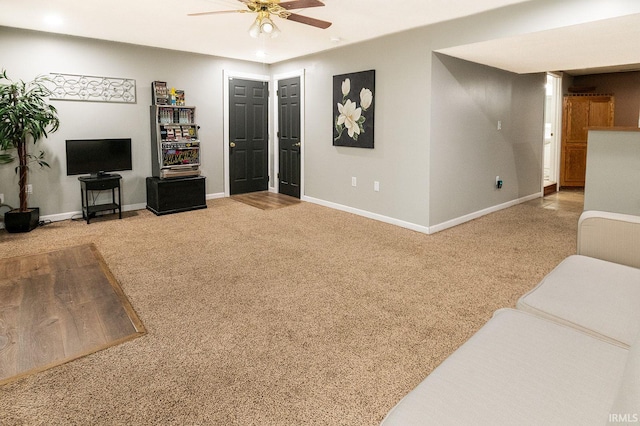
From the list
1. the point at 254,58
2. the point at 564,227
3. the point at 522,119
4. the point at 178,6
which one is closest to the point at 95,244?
the point at 178,6

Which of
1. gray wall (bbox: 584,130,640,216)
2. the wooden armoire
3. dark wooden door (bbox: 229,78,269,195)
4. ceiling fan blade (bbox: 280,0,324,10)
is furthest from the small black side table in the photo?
the wooden armoire

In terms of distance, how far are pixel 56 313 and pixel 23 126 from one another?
290 cm

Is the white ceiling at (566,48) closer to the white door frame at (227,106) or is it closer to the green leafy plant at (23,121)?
the white door frame at (227,106)

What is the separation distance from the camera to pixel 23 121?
455cm

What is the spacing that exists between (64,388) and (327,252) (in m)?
2.49

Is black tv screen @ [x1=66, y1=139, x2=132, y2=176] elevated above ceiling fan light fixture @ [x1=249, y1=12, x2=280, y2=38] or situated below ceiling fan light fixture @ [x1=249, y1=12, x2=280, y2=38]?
below

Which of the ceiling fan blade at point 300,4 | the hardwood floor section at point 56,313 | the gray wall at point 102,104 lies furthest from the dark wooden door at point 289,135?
the hardwood floor section at point 56,313

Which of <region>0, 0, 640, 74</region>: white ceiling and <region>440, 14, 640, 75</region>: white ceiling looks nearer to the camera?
<region>440, 14, 640, 75</region>: white ceiling

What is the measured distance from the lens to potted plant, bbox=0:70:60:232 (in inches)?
177

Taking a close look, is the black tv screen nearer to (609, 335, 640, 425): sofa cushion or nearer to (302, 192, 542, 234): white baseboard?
(302, 192, 542, 234): white baseboard

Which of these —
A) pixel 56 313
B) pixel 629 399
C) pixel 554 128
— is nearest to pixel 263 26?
pixel 56 313

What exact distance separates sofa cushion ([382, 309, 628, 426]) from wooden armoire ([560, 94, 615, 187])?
7.43m

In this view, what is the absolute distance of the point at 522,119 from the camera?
626 cm

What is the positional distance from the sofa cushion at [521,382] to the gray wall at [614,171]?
3.11m
